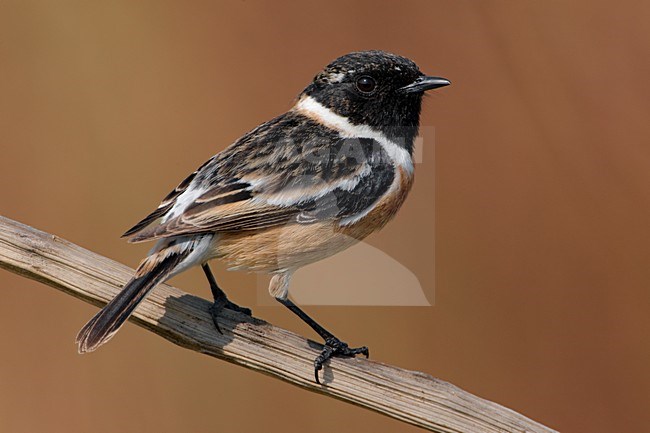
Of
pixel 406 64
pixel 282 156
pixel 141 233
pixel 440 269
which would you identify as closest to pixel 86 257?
pixel 141 233

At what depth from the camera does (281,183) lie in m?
3.63

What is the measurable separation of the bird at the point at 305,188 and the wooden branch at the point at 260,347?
9 centimetres

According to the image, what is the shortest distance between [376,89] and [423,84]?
0.22 metres

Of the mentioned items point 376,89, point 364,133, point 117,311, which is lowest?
point 117,311

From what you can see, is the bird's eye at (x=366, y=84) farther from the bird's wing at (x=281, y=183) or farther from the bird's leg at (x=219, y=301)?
the bird's leg at (x=219, y=301)

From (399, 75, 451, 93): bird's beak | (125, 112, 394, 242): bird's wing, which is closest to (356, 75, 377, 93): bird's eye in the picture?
(399, 75, 451, 93): bird's beak

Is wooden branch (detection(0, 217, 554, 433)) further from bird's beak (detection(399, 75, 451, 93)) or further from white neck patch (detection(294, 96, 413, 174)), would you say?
bird's beak (detection(399, 75, 451, 93))

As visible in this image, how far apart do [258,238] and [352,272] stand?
87 cm

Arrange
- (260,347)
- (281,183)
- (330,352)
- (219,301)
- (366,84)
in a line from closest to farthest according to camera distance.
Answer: (260,347) < (330,352) < (281,183) < (219,301) < (366,84)

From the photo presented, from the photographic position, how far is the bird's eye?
12.9 feet

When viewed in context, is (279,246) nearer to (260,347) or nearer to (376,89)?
(260,347)

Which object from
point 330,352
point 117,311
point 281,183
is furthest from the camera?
point 281,183

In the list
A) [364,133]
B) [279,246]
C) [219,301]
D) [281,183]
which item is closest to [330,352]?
[279,246]

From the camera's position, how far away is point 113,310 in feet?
10.1
